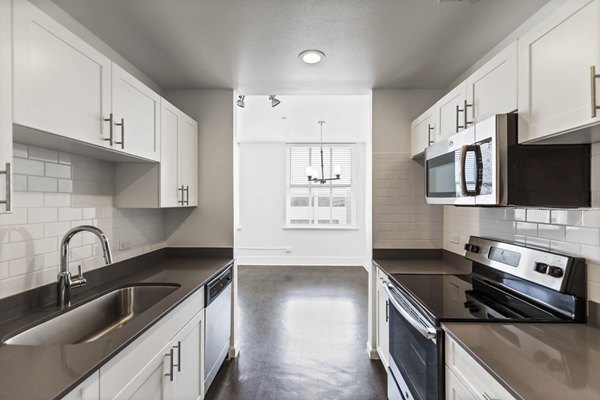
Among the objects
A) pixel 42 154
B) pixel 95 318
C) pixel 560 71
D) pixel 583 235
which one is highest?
pixel 560 71

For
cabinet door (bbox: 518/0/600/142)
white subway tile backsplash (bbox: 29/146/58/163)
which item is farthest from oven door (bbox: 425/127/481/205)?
white subway tile backsplash (bbox: 29/146/58/163)

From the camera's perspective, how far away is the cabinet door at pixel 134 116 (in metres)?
1.71

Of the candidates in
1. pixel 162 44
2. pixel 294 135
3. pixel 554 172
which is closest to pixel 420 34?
pixel 554 172

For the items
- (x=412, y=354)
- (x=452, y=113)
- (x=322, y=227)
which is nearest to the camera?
(x=412, y=354)

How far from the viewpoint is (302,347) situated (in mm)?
3059

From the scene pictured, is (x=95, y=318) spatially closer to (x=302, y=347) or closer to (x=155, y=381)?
(x=155, y=381)

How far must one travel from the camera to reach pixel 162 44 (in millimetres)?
2096

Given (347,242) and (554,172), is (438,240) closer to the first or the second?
A: (554,172)

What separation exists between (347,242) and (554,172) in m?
5.44

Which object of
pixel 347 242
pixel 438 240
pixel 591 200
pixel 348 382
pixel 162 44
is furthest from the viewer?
pixel 347 242

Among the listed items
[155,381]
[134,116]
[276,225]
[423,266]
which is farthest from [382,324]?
[276,225]

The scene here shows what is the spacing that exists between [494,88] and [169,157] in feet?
6.94

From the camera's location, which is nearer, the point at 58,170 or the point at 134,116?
the point at 58,170

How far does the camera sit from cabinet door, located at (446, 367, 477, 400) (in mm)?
1214
